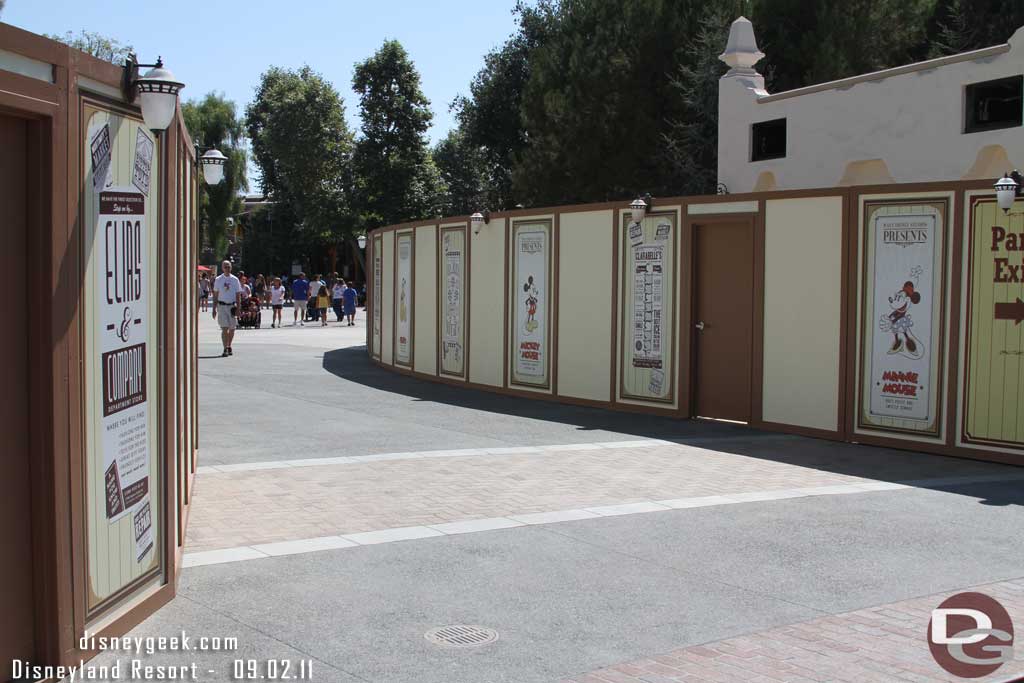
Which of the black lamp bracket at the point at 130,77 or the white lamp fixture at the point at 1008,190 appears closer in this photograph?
the black lamp bracket at the point at 130,77

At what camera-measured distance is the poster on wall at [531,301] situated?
15867 millimetres

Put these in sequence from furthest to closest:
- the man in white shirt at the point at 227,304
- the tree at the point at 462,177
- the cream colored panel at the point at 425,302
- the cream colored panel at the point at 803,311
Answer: the tree at the point at 462,177, the man in white shirt at the point at 227,304, the cream colored panel at the point at 425,302, the cream colored panel at the point at 803,311

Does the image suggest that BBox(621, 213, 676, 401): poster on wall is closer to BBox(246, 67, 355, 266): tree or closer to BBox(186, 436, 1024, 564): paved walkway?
BBox(186, 436, 1024, 564): paved walkway

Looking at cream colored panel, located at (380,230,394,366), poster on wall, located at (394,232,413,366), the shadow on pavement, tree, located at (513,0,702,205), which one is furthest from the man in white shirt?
tree, located at (513,0,702,205)

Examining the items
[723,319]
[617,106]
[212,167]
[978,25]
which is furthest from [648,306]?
[617,106]

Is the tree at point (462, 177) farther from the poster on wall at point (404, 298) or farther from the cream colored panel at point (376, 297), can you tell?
the poster on wall at point (404, 298)

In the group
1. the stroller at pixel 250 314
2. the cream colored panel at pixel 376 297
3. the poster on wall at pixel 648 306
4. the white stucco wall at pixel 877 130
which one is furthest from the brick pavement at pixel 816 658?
the stroller at pixel 250 314

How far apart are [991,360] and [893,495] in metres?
2.77

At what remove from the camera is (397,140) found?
49.3m

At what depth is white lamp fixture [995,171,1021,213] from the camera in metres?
10.6

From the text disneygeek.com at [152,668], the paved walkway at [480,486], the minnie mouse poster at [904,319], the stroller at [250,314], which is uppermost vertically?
the minnie mouse poster at [904,319]

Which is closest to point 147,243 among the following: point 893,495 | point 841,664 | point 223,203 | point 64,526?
point 64,526

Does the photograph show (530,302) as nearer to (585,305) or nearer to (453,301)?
(585,305)

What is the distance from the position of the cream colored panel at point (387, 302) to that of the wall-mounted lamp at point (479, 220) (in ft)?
11.7
